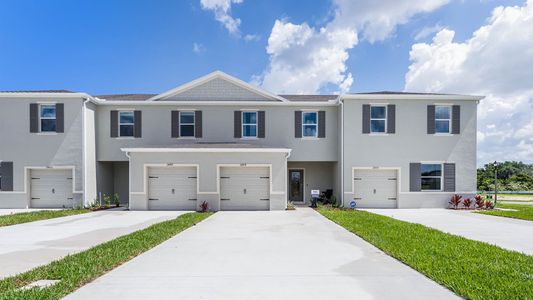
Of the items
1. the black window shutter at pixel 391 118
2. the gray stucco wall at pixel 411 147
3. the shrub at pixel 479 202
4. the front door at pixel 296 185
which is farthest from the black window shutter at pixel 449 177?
the front door at pixel 296 185

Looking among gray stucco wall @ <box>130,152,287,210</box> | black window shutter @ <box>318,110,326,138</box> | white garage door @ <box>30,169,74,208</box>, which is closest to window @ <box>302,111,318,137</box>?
black window shutter @ <box>318,110,326,138</box>

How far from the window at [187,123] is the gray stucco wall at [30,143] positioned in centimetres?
501

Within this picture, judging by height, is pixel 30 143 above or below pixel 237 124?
below

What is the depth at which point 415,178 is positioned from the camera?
16109 mm

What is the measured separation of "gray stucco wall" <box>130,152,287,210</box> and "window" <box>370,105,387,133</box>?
5.15 m

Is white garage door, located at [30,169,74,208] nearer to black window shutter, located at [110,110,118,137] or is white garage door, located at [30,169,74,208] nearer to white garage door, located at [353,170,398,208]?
black window shutter, located at [110,110,118,137]

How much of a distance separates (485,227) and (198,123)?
43.6 ft

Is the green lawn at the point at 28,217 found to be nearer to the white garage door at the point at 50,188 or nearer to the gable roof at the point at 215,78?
the white garage door at the point at 50,188

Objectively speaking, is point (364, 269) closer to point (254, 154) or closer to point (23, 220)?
point (254, 154)

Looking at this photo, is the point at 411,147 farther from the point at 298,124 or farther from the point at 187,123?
the point at 187,123

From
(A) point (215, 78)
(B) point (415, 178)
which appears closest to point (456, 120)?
(B) point (415, 178)

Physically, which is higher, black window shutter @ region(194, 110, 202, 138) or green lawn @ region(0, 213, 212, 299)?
black window shutter @ region(194, 110, 202, 138)

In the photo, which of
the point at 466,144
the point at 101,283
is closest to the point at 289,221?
the point at 101,283

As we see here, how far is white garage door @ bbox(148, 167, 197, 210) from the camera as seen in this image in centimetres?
1528
